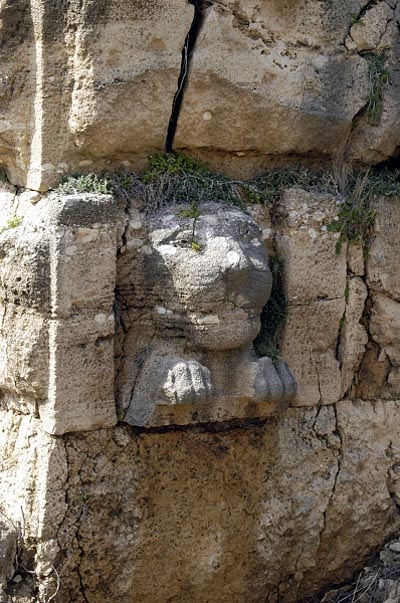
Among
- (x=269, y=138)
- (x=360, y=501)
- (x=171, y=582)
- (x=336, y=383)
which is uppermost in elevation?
(x=269, y=138)

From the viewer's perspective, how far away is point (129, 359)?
14.7 ft

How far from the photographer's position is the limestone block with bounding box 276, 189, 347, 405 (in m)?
4.71

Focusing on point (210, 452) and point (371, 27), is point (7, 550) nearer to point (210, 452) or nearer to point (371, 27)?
point (210, 452)

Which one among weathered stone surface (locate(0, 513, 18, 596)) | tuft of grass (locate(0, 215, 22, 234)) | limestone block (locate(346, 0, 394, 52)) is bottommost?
weathered stone surface (locate(0, 513, 18, 596))

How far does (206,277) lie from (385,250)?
42.7 inches

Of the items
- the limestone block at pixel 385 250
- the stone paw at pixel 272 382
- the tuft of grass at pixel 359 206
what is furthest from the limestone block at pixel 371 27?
the stone paw at pixel 272 382

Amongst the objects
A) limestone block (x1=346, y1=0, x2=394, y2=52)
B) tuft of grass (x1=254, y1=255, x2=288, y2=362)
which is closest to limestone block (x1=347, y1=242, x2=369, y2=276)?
tuft of grass (x1=254, y1=255, x2=288, y2=362)

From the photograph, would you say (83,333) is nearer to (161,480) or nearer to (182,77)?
(161,480)

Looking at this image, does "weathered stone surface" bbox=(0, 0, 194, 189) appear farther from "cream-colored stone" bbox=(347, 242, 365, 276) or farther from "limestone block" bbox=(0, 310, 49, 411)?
"cream-colored stone" bbox=(347, 242, 365, 276)

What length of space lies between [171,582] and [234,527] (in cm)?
37

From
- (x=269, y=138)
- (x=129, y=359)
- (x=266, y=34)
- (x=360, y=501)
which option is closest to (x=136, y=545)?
(x=129, y=359)

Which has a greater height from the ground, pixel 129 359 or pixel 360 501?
pixel 129 359

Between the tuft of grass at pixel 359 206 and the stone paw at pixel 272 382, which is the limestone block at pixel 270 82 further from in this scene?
the stone paw at pixel 272 382

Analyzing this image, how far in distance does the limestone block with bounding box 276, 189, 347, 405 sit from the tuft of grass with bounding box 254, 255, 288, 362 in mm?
28
